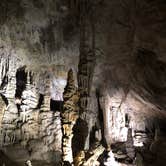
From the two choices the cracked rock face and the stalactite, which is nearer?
the stalactite

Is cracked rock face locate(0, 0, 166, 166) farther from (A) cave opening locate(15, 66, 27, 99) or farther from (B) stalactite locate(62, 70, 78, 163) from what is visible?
(B) stalactite locate(62, 70, 78, 163)

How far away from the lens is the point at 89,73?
23.4 ft

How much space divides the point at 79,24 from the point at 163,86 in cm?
323

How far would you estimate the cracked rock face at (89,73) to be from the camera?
8.12 metres

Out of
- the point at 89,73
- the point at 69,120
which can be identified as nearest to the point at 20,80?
the point at 89,73

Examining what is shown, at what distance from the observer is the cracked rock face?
320 inches

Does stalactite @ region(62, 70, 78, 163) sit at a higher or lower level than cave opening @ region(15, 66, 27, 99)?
lower

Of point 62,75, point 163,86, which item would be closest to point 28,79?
point 62,75

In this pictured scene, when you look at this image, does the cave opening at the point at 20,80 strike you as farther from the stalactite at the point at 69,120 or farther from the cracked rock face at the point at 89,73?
the stalactite at the point at 69,120

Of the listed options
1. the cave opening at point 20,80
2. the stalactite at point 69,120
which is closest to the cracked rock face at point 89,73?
the cave opening at point 20,80

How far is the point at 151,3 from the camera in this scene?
7.00 m

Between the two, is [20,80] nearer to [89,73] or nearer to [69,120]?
[89,73]

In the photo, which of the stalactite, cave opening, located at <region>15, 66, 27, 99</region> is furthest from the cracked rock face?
the stalactite

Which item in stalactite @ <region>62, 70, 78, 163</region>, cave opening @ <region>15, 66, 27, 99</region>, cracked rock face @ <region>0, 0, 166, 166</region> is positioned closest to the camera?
stalactite @ <region>62, 70, 78, 163</region>
